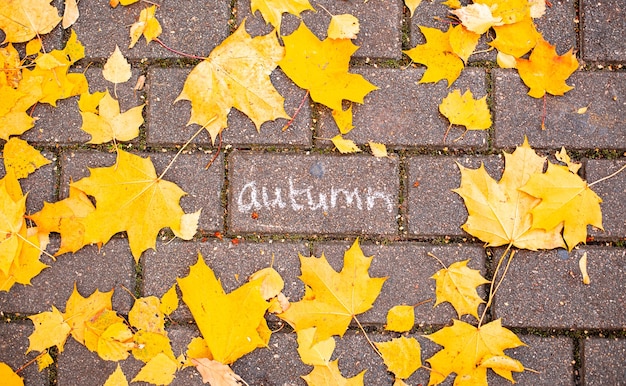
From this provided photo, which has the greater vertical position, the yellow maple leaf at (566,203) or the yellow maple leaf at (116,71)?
the yellow maple leaf at (116,71)

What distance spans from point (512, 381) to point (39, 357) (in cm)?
175

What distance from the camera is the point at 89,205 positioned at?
2.11 meters

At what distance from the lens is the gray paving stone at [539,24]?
7.07 ft

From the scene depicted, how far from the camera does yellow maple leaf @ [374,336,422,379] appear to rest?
6.82ft

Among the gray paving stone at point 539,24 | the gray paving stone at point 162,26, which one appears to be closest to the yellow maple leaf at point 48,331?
the gray paving stone at point 162,26

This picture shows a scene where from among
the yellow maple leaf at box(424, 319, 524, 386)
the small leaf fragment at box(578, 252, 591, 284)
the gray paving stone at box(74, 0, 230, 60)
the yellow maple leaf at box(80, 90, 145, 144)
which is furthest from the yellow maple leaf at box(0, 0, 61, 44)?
the small leaf fragment at box(578, 252, 591, 284)

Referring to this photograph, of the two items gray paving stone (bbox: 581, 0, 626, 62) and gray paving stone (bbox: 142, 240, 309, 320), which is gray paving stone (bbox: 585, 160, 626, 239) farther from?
gray paving stone (bbox: 142, 240, 309, 320)

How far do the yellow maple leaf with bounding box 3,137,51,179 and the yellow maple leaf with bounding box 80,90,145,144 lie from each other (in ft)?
0.70

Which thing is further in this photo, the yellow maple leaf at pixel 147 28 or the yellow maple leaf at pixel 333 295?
the yellow maple leaf at pixel 147 28

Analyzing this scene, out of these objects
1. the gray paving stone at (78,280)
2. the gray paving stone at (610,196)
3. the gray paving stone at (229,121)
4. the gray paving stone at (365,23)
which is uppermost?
the gray paving stone at (365,23)

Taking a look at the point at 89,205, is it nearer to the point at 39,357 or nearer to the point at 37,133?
the point at 37,133

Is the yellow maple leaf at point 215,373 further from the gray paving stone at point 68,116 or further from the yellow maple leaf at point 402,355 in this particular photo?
the gray paving stone at point 68,116

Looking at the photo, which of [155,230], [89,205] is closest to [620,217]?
[155,230]

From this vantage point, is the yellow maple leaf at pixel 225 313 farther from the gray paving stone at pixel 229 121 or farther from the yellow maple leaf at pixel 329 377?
the gray paving stone at pixel 229 121
